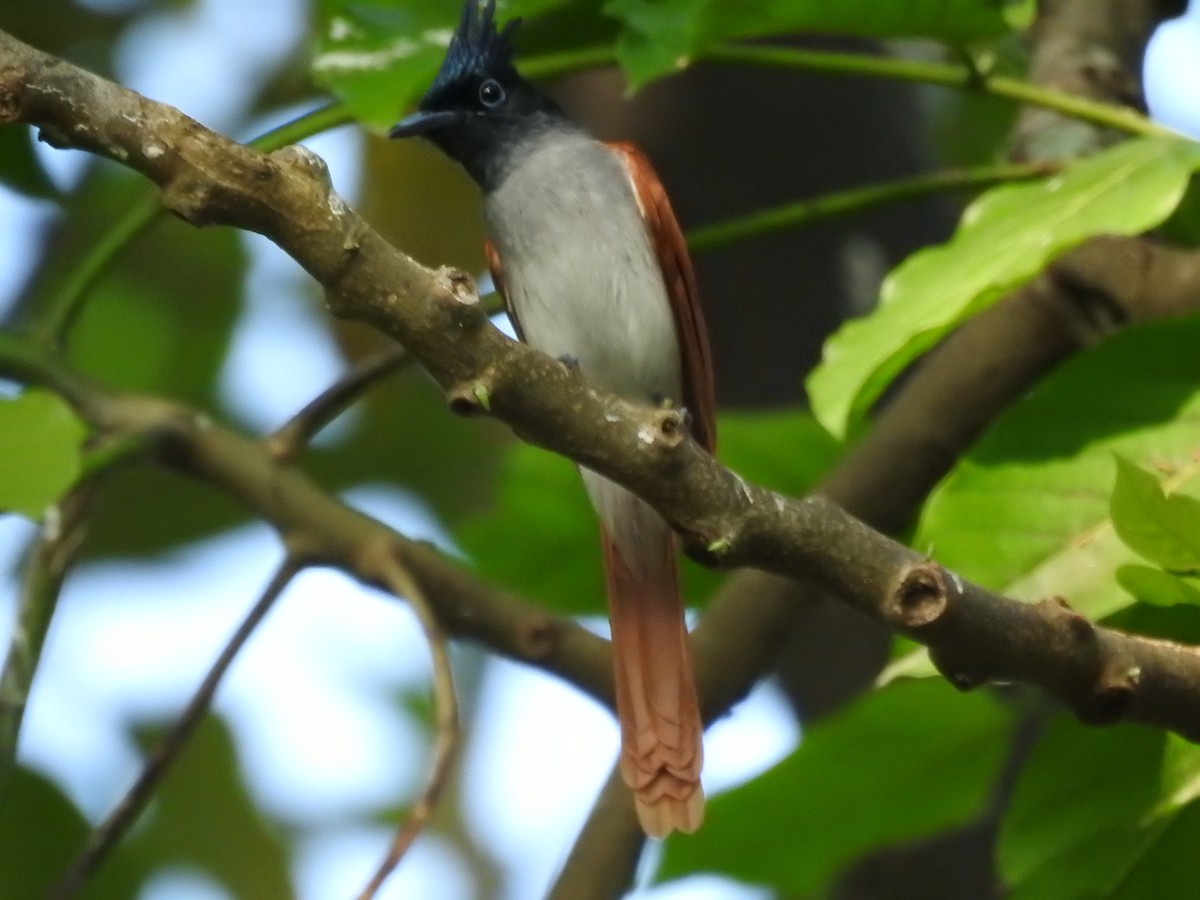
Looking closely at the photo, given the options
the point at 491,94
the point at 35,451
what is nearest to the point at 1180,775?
the point at 35,451

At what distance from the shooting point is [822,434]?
2.76 meters

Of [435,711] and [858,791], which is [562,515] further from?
[435,711]

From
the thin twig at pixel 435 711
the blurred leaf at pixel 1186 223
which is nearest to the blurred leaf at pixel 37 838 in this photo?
the thin twig at pixel 435 711

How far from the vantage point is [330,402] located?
2.54 m

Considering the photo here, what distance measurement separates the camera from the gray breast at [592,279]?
104 inches

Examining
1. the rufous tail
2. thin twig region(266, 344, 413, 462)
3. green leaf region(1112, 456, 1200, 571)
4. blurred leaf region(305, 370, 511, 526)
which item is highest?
blurred leaf region(305, 370, 511, 526)

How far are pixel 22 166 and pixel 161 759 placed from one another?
3.52ft

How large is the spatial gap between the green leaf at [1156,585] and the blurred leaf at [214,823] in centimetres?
217

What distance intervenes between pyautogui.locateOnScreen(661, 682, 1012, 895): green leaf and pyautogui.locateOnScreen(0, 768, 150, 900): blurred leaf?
2.82 ft

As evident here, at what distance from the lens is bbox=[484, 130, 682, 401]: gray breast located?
2.63m

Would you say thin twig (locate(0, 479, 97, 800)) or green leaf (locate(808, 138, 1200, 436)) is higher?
green leaf (locate(808, 138, 1200, 436))

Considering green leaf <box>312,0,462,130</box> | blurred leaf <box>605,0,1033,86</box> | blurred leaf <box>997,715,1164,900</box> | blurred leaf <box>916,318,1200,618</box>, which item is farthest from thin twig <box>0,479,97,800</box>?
blurred leaf <box>997,715,1164,900</box>

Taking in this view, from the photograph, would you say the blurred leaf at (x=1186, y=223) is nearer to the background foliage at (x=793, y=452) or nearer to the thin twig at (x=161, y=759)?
the background foliage at (x=793, y=452)

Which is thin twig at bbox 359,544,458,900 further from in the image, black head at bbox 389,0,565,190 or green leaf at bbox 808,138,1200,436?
black head at bbox 389,0,565,190
